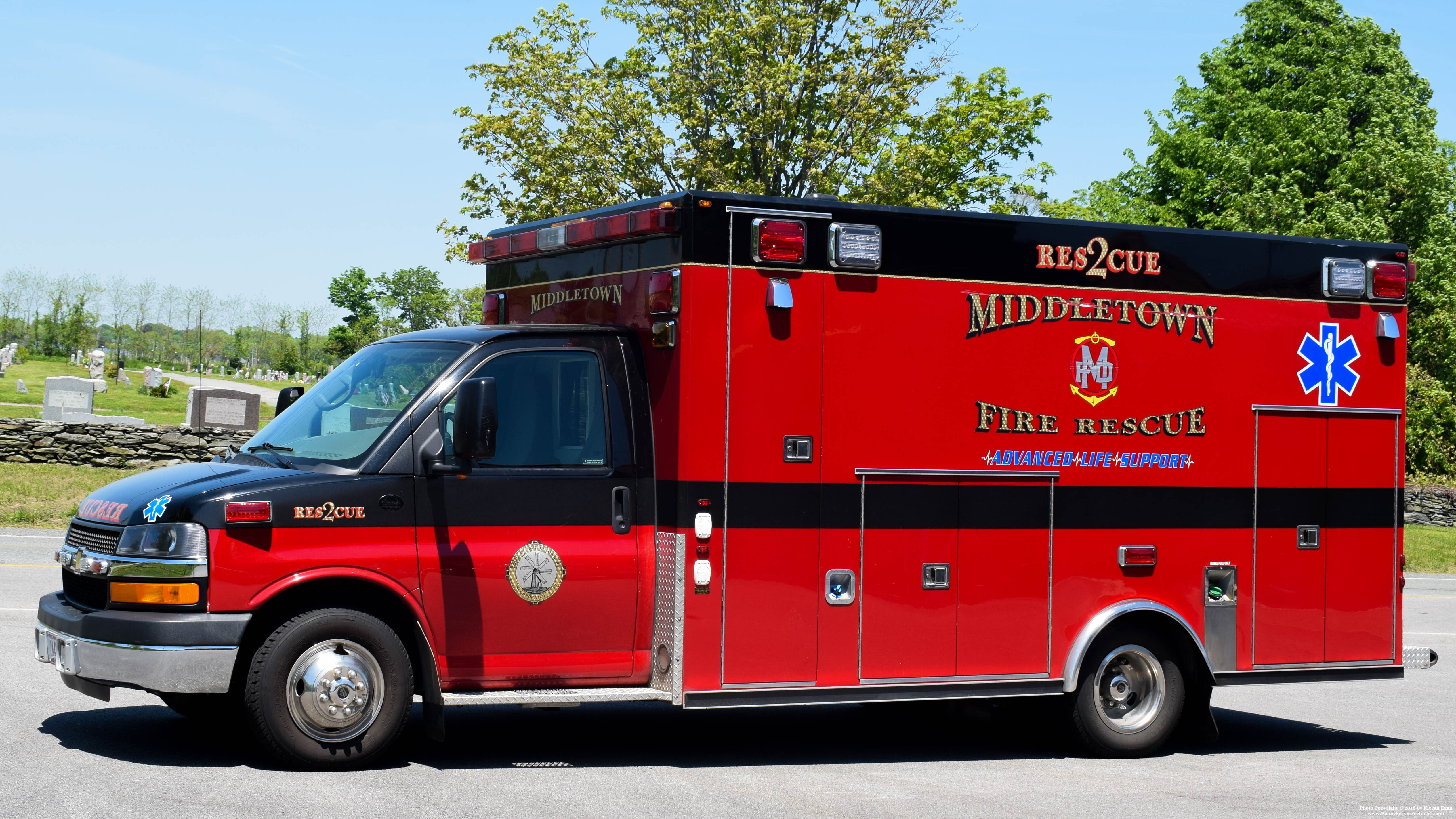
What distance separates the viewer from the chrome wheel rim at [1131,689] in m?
8.09

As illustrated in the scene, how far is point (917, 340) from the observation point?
7.56m

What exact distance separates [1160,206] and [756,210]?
108 feet

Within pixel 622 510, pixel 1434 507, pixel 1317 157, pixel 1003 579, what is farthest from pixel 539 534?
pixel 1317 157

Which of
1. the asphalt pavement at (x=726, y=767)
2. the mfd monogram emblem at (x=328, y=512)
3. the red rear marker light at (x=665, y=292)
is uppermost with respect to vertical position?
the red rear marker light at (x=665, y=292)

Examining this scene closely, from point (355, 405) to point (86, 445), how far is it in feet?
67.7

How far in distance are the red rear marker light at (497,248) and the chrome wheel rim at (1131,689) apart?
14.0ft

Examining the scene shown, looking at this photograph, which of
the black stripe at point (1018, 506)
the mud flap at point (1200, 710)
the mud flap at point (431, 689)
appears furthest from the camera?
the mud flap at point (1200, 710)

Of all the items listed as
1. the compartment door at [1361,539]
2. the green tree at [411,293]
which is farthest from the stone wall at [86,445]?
the green tree at [411,293]

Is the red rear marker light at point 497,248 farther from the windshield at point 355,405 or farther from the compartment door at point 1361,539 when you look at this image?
the compartment door at point 1361,539

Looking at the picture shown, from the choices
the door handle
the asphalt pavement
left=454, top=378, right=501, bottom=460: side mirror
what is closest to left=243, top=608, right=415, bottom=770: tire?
the asphalt pavement

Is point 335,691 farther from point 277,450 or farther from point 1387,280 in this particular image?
point 1387,280

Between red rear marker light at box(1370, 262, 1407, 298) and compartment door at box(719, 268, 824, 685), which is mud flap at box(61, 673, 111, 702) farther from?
red rear marker light at box(1370, 262, 1407, 298)

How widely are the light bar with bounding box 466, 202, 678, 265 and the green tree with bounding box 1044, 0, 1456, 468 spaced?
88.6 ft

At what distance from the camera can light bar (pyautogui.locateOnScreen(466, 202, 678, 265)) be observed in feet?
23.5
